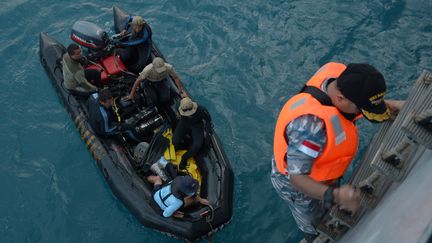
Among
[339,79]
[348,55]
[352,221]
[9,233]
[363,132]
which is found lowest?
[9,233]

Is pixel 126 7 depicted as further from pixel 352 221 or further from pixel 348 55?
pixel 352 221

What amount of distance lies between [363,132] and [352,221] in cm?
371

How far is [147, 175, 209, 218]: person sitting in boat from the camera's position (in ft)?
17.0

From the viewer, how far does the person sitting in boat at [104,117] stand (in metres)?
6.00

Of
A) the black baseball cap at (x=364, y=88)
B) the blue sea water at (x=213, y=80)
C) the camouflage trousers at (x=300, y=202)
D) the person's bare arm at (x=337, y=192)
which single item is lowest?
the blue sea water at (x=213, y=80)

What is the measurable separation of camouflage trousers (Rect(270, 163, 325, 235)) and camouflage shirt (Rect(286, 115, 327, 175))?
0.71 metres

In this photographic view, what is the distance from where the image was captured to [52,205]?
666 cm

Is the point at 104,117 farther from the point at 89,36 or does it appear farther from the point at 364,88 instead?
the point at 364,88

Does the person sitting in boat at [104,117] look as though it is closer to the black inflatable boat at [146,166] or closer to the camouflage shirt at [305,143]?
the black inflatable boat at [146,166]

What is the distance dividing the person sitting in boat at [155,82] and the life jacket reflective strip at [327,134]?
3.23 m

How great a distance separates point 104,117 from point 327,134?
12.2 feet

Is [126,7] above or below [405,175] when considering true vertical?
below

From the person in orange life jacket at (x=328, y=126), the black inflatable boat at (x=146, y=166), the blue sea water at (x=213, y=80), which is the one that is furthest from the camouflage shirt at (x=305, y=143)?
the blue sea water at (x=213, y=80)

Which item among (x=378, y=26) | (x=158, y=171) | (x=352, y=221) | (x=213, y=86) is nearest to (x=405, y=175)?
(x=352, y=221)
